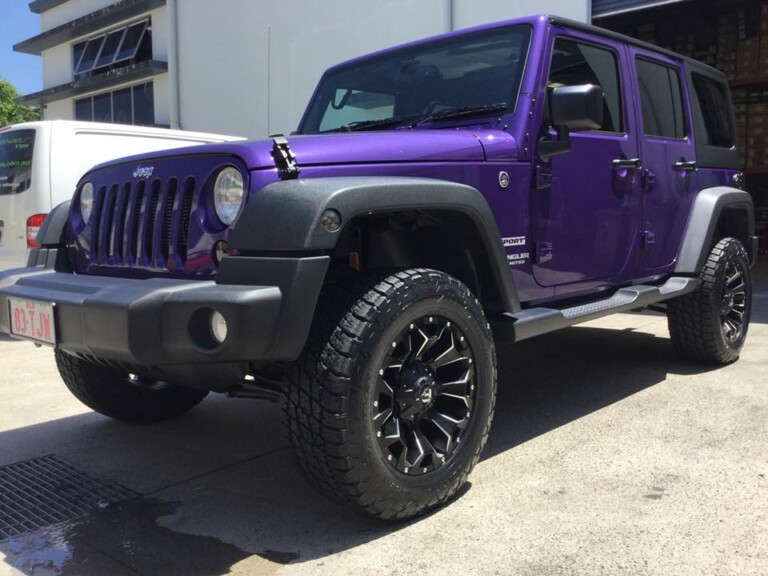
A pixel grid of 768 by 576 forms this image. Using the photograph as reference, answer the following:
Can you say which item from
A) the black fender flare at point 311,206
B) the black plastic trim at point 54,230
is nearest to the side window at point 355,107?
the black fender flare at point 311,206

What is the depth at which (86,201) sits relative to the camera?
10.4 ft

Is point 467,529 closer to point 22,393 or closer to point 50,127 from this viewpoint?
point 22,393

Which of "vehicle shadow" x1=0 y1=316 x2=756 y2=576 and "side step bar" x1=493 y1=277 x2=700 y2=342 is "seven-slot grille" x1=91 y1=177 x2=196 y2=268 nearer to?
"vehicle shadow" x1=0 y1=316 x2=756 y2=576

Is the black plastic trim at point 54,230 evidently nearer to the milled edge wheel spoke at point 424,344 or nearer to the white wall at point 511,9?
the milled edge wheel spoke at point 424,344

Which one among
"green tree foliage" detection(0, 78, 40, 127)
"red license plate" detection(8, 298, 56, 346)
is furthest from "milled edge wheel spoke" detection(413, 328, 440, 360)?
"green tree foliage" detection(0, 78, 40, 127)

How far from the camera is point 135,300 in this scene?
85.2 inches

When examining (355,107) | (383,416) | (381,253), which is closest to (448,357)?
(383,416)

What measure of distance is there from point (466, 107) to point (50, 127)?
4.42m

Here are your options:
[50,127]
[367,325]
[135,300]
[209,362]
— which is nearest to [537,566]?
[367,325]

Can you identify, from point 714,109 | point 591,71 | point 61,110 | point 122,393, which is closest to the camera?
point 122,393

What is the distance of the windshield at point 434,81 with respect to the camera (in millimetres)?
3309

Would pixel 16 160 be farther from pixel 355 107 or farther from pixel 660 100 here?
pixel 660 100

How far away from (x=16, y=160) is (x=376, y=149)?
492cm

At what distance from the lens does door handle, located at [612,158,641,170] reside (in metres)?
3.73
